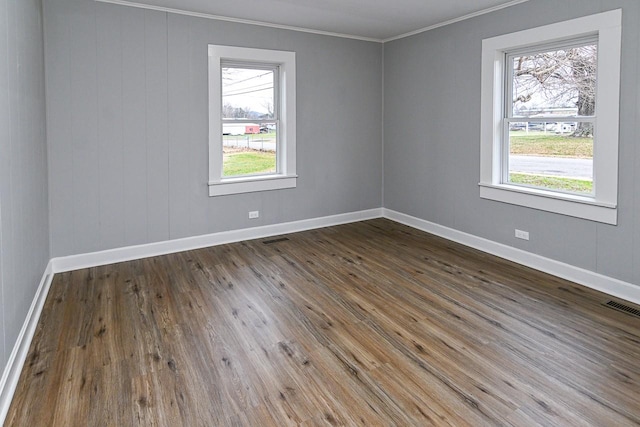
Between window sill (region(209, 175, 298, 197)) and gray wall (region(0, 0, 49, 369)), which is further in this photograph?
window sill (region(209, 175, 298, 197))

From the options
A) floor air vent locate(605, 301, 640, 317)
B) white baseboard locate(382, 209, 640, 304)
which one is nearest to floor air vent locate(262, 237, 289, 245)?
white baseboard locate(382, 209, 640, 304)

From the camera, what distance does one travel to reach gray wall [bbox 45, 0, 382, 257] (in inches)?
160

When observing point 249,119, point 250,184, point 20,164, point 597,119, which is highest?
point 249,119

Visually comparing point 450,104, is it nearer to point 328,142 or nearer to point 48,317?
point 328,142

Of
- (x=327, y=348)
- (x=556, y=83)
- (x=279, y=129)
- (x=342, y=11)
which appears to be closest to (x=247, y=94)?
(x=279, y=129)

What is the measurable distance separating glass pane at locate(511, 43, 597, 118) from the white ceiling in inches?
25.5

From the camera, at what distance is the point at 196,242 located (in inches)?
193

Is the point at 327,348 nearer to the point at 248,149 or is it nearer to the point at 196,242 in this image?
the point at 196,242

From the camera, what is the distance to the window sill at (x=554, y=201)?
11.7 ft

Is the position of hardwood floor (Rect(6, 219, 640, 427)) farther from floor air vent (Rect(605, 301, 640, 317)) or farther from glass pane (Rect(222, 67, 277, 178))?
glass pane (Rect(222, 67, 277, 178))


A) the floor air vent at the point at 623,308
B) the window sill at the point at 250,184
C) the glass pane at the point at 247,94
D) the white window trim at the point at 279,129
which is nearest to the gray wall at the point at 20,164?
the white window trim at the point at 279,129

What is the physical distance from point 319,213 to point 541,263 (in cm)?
278

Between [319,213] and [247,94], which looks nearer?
[247,94]

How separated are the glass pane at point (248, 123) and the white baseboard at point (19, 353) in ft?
7.83
